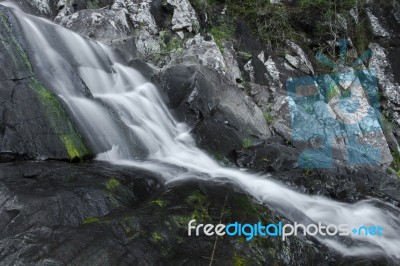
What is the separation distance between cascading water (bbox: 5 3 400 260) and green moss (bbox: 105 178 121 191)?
0.97 metres

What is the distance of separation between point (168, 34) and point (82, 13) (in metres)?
2.72

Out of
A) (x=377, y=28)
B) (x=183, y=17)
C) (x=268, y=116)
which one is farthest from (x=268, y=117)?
(x=377, y=28)

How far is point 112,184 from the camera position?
3717 mm

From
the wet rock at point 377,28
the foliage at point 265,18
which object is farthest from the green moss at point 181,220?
the wet rock at point 377,28

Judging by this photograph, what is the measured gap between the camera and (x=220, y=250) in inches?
111

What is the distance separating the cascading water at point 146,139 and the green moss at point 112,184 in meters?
0.97

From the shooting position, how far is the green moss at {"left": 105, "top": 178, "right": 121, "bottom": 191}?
A: 3629 mm

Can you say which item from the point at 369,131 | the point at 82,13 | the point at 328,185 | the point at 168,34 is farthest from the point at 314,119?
the point at 82,13

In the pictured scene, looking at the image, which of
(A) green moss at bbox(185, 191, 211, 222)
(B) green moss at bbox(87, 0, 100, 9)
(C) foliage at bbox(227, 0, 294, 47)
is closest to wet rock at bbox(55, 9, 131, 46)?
(B) green moss at bbox(87, 0, 100, 9)

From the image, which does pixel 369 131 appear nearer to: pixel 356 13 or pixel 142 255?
pixel 356 13

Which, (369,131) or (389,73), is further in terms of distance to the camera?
(389,73)

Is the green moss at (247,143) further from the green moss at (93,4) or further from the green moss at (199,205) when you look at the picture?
the green moss at (93,4)

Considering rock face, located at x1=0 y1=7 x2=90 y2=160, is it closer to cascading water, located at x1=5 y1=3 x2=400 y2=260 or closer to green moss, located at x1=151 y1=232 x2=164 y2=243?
cascading water, located at x1=5 y1=3 x2=400 y2=260

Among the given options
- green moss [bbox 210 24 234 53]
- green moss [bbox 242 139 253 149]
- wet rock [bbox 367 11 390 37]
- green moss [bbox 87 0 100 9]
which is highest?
wet rock [bbox 367 11 390 37]
